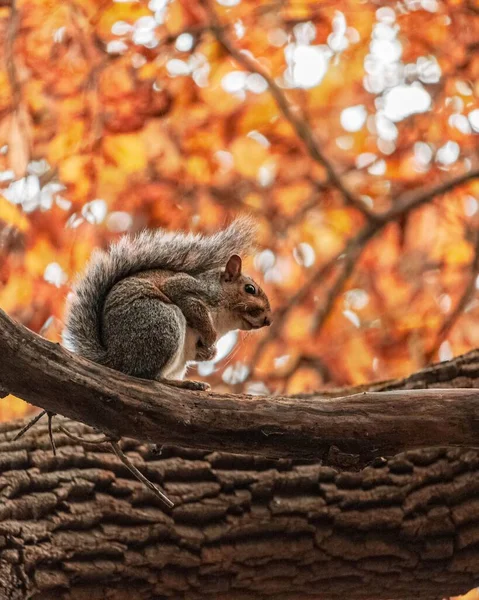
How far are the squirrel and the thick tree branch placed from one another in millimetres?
303

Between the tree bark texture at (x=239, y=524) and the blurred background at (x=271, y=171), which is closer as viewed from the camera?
the tree bark texture at (x=239, y=524)

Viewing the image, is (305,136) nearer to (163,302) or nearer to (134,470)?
(163,302)

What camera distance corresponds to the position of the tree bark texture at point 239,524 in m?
2.94

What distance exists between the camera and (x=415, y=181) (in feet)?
24.6

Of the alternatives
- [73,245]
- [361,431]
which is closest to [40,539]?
[361,431]

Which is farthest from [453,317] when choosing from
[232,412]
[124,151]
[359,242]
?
[232,412]

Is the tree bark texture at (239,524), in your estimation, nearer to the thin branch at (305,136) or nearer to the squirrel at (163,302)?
the squirrel at (163,302)

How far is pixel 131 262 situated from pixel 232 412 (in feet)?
3.00

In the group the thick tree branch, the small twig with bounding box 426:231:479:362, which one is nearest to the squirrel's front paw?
the thick tree branch

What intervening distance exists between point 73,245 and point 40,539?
301 centimetres

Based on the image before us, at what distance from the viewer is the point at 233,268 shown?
359 cm

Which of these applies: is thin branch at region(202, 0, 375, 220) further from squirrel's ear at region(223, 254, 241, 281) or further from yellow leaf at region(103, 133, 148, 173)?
squirrel's ear at region(223, 254, 241, 281)

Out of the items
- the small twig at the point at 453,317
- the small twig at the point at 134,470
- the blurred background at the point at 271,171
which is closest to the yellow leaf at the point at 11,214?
the blurred background at the point at 271,171

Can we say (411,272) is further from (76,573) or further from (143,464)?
(76,573)
